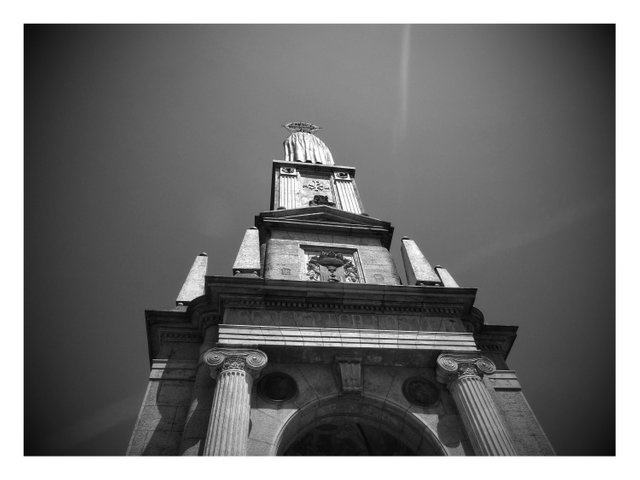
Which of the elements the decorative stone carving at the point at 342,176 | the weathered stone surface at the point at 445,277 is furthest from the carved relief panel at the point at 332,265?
the decorative stone carving at the point at 342,176

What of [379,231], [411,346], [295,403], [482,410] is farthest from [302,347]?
[379,231]

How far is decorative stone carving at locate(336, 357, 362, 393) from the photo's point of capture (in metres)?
11.4

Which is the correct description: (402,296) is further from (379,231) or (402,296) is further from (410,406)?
(379,231)

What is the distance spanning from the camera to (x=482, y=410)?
10672 mm

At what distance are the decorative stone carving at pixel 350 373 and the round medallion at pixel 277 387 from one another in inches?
48.2

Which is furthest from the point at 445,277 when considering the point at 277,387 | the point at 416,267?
the point at 277,387

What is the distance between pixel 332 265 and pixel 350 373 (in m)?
5.21

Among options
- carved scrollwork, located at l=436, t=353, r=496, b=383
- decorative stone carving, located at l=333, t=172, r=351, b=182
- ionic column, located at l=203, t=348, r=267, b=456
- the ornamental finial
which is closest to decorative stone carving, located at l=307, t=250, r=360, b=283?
carved scrollwork, located at l=436, t=353, r=496, b=383

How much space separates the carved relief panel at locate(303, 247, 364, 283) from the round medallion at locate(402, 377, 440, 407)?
14.1 ft

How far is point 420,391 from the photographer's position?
472 inches

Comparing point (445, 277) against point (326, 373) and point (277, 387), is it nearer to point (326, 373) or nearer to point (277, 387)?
point (326, 373)

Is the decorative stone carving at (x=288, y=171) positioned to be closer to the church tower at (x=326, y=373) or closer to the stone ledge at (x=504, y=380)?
the church tower at (x=326, y=373)

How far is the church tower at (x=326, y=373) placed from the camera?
33.9ft

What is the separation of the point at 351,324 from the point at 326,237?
222 inches
